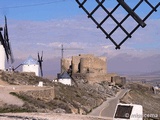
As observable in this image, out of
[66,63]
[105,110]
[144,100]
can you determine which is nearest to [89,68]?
[66,63]

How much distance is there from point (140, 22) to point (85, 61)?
243 feet

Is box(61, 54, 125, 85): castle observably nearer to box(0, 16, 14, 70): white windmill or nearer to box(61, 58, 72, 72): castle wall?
box(61, 58, 72, 72): castle wall

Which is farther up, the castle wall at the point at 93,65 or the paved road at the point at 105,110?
the castle wall at the point at 93,65

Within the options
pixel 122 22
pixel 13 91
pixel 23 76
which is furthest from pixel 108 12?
pixel 23 76

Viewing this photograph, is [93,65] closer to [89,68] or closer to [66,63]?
[89,68]

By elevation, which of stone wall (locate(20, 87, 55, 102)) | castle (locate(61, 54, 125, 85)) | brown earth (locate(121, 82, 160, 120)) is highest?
castle (locate(61, 54, 125, 85))

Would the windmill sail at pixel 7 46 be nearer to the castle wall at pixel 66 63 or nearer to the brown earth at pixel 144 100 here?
the brown earth at pixel 144 100

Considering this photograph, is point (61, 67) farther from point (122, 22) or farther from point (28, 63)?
point (122, 22)

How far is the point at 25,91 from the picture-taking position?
33.8m

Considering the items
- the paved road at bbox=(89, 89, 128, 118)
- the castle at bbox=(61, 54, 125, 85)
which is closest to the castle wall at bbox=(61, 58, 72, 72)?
the castle at bbox=(61, 54, 125, 85)

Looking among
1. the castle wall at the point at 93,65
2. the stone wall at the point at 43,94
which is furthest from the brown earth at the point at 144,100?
the stone wall at the point at 43,94

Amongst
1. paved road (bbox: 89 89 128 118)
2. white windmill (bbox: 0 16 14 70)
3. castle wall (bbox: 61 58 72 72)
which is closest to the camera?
paved road (bbox: 89 89 128 118)

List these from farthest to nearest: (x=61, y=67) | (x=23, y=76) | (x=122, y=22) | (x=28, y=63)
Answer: (x=61, y=67) < (x=28, y=63) < (x=23, y=76) < (x=122, y=22)

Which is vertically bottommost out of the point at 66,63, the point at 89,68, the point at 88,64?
the point at 89,68
